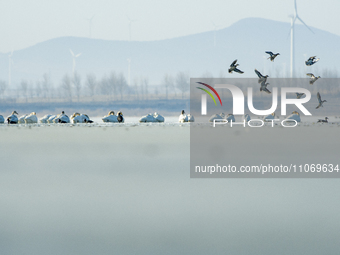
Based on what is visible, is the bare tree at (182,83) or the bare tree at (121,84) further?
the bare tree at (121,84)

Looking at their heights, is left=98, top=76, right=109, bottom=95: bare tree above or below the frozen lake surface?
above

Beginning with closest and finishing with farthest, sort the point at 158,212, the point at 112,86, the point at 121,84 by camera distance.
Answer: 1. the point at 158,212
2. the point at 112,86
3. the point at 121,84

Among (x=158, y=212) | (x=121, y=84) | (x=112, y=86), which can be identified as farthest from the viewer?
(x=121, y=84)

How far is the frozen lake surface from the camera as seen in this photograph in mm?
11305

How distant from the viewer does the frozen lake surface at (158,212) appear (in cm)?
1130

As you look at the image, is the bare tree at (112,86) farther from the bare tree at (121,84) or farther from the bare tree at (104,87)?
the bare tree at (121,84)

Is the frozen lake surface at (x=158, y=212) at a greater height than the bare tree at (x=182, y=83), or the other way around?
the bare tree at (x=182, y=83)

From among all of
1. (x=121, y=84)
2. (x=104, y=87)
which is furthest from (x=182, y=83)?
(x=104, y=87)

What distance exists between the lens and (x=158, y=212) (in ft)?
46.3

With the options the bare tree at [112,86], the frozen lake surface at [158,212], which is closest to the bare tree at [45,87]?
the bare tree at [112,86]

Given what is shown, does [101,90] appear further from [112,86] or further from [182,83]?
[182,83]

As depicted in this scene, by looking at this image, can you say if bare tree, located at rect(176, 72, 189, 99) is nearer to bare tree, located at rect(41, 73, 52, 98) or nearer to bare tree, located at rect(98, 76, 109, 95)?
bare tree, located at rect(98, 76, 109, 95)

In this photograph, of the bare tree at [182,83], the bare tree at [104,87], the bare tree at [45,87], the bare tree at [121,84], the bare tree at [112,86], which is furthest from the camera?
the bare tree at [121,84]

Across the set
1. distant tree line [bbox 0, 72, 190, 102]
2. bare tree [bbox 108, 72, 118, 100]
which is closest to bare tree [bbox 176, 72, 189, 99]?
distant tree line [bbox 0, 72, 190, 102]
